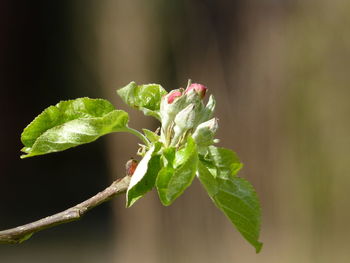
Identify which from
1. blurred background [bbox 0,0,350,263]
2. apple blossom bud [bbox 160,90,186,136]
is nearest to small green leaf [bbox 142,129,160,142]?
apple blossom bud [bbox 160,90,186,136]

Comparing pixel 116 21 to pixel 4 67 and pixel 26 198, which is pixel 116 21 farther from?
pixel 26 198

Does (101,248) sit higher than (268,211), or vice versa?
(268,211)

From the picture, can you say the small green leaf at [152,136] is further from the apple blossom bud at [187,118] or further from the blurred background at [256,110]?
the blurred background at [256,110]

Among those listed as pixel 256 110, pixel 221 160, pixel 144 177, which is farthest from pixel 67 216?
pixel 256 110

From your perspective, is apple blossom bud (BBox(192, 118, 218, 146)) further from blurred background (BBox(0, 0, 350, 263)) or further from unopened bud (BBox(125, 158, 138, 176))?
blurred background (BBox(0, 0, 350, 263))

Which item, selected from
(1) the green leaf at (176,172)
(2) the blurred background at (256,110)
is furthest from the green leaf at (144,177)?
(2) the blurred background at (256,110)

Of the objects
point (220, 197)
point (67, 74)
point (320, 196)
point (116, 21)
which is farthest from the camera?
point (67, 74)

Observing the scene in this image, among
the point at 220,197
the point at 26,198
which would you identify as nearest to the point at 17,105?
the point at 26,198
